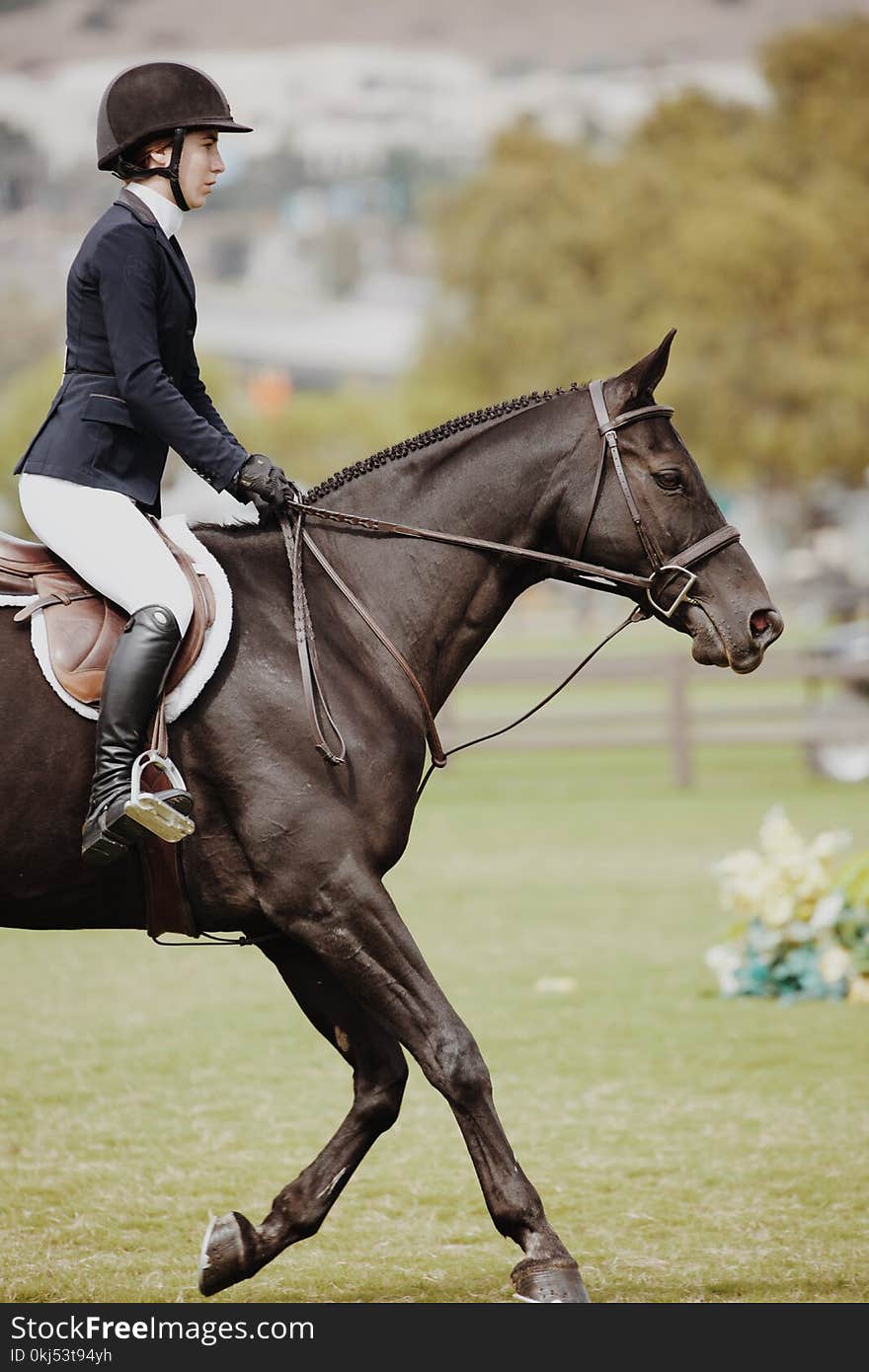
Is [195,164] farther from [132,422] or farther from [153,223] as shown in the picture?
[132,422]

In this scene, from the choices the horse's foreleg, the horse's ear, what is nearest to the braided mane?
the horse's ear

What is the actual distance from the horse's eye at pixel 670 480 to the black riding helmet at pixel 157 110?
1504mm

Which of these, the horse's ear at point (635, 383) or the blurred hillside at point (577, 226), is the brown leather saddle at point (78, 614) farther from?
the horse's ear at point (635, 383)

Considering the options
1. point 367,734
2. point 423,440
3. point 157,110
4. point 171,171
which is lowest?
point 367,734

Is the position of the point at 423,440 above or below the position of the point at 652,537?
above

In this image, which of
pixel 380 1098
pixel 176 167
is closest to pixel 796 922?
pixel 380 1098

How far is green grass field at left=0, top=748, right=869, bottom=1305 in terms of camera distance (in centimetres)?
521

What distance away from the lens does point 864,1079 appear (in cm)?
747

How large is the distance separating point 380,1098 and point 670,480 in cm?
193

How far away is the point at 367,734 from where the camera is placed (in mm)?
4660

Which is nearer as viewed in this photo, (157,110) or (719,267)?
(157,110)

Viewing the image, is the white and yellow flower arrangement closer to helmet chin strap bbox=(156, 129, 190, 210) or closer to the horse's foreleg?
the horse's foreleg

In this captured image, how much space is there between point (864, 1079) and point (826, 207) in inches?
1218
